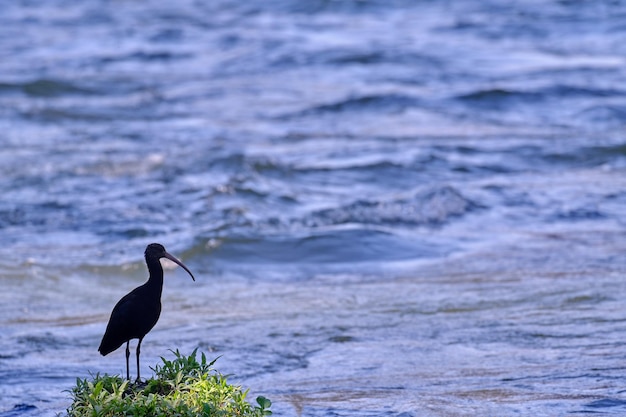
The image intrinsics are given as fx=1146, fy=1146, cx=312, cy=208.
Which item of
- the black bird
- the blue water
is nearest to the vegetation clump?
the black bird

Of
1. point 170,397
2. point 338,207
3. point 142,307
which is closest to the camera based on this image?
point 170,397

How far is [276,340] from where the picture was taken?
288 inches

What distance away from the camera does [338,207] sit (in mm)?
12055

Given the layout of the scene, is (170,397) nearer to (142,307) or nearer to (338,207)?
(142,307)

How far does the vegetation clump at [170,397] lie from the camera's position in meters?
3.92

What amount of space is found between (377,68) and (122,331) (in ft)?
54.6

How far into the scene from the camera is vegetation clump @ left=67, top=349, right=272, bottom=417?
12.9ft

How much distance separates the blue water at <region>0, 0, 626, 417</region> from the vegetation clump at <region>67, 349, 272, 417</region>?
172 centimetres

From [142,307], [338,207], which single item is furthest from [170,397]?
[338,207]

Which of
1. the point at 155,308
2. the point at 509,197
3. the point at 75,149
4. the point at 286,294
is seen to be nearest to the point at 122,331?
the point at 155,308

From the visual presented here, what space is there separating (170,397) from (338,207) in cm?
813

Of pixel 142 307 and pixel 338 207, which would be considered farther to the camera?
pixel 338 207

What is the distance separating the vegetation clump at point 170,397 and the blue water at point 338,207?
172 cm

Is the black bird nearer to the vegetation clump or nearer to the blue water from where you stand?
the vegetation clump
